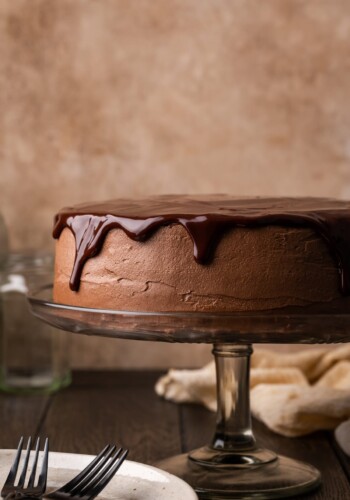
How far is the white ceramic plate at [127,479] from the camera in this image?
0.84 metres

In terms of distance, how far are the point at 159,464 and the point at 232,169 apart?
0.74 meters

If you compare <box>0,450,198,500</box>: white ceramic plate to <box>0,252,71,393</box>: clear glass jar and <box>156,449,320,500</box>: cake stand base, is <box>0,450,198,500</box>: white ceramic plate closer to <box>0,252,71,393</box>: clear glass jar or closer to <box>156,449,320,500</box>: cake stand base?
<box>156,449,320,500</box>: cake stand base

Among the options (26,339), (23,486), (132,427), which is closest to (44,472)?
(23,486)

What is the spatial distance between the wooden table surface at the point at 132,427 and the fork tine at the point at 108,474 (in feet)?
0.91

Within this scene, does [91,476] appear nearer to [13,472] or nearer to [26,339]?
[13,472]

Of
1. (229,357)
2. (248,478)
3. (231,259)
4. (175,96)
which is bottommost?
(248,478)

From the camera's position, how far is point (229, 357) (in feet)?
3.80

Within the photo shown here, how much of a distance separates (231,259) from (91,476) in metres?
0.28

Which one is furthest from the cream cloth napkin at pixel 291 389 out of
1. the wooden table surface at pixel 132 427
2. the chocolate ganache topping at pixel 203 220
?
the chocolate ganache topping at pixel 203 220

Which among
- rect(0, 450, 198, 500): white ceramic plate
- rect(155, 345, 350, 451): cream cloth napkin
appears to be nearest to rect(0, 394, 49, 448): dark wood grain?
rect(155, 345, 350, 451): cream cloth napkin

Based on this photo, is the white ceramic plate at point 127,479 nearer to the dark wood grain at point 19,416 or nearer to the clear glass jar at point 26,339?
the dark wood grain at point 19,416

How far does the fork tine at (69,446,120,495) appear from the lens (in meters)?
0.85

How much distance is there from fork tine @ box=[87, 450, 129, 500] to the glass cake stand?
14cm

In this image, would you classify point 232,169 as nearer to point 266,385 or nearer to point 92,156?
point 92,156
